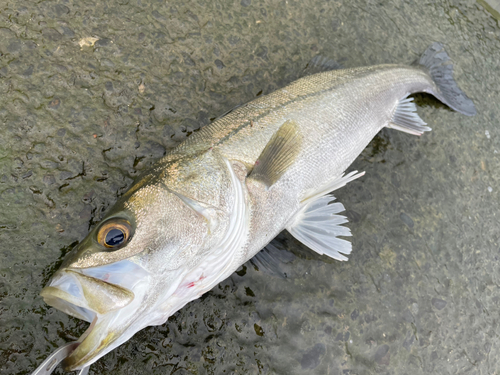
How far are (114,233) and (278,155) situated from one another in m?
1.01

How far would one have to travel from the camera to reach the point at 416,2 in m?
3.50

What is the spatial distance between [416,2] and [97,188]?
381 cm

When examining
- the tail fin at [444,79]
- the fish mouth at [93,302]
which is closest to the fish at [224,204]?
the fish mouth at [93,302]

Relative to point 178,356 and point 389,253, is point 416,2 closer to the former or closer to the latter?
point 389,253

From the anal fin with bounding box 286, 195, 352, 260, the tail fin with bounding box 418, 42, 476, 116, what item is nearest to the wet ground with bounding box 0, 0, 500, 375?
the anal fin with bounding box 286, 195, 352, 260

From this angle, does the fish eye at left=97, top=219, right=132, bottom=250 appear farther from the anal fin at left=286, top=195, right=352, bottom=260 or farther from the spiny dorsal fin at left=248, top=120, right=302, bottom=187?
the anal fin at left=286, top=195, right=352, bottom=260

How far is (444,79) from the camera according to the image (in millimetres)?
3150

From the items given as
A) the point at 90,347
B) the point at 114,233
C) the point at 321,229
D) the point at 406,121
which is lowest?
the point at 321,229

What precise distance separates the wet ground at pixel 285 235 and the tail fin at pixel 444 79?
0.28m

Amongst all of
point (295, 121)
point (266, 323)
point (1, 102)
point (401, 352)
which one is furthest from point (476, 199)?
point (1, 102)

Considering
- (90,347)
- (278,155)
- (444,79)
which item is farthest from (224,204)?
(444,79)

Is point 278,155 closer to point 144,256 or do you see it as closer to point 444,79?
point 144,256

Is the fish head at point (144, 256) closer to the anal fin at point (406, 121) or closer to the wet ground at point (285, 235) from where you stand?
the wet ground at point (285, 235)

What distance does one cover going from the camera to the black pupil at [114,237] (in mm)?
1431
